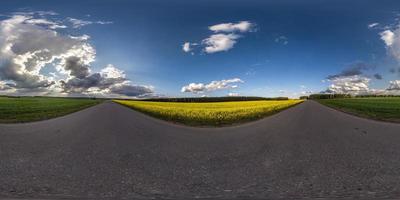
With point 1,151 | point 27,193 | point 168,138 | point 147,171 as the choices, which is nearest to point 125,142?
point 168,138

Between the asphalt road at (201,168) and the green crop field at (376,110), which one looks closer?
the asphalt road at (201,168)

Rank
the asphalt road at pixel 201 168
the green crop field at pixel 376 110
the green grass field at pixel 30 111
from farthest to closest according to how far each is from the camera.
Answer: the green crop field at pixel 376 110 → the green grass field at pixel 30 111 → the asphalt road at pixel 201 168

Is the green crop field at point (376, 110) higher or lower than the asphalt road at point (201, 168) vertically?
higher

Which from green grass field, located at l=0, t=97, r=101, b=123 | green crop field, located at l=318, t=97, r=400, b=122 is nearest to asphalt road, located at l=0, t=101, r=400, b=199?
green grass field, located at l=0, t=97, r=101, b=123

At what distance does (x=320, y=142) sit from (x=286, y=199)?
7572 millimetres

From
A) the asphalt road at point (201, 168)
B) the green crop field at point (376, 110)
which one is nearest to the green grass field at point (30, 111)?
the asphalt road at point (201, 168)

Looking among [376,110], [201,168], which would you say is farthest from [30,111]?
[376,110]

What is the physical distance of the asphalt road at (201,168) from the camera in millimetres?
6348

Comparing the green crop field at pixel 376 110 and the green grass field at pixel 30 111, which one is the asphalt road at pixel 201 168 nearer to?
the green grass field at pixel 30 111

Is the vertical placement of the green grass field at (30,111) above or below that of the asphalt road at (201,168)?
above

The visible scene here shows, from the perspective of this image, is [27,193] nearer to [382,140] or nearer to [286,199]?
[286,199]

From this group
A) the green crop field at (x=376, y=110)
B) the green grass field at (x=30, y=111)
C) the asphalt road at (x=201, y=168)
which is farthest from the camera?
the green crop field at (x=376, y=110)

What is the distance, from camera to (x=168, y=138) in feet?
46.4

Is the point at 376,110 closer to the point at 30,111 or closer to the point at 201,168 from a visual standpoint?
the point at 201,168
